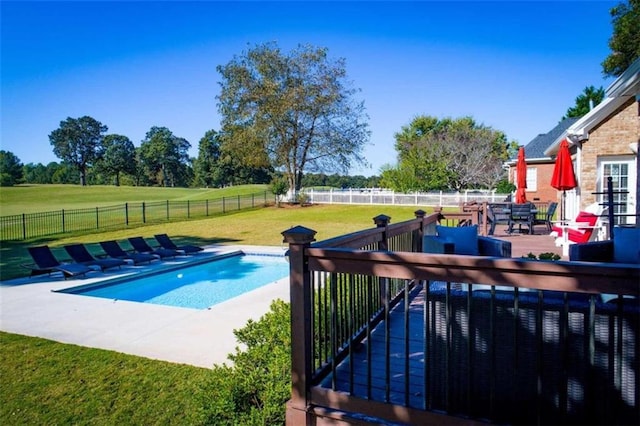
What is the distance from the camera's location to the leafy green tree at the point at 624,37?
18.9 metres

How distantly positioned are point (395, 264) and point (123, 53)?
842 inches

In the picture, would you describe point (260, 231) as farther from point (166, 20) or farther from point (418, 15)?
point (418, 15)

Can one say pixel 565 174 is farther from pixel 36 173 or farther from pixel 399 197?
pixel 36 173

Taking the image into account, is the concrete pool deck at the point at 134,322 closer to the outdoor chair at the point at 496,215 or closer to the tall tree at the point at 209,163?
the outdoor chair at the point at 496,215

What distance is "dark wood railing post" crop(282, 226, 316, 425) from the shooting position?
2.74 metres

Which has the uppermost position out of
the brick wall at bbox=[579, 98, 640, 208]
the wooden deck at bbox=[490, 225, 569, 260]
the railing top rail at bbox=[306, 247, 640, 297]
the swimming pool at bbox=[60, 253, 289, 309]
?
the brick wall at bbox=[579, 98, 640, 208]

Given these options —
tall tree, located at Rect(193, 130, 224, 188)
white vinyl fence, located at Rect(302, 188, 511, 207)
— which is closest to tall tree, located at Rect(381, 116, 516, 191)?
white vinyl fence, located at Rect(302, 188, 511, 207)

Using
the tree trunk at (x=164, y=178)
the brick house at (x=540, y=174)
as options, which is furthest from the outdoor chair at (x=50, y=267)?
the tree trunk at (x=164, y=178)

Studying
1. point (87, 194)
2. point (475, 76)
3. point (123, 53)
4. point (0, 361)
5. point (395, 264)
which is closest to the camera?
point (395, 264)

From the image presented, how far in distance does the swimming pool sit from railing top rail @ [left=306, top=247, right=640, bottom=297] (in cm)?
729

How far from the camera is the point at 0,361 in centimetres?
501

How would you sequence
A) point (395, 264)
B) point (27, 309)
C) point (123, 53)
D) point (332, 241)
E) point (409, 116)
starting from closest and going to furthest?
point (395, 264)
point (332, 241)
point (27, 309)
point (123, 53)
point (409, 116)

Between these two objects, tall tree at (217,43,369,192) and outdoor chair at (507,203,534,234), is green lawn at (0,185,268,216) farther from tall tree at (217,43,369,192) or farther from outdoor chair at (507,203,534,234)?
outdoor chair at (507,203,534,234)

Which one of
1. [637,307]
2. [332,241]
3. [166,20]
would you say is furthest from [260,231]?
[637,307]
